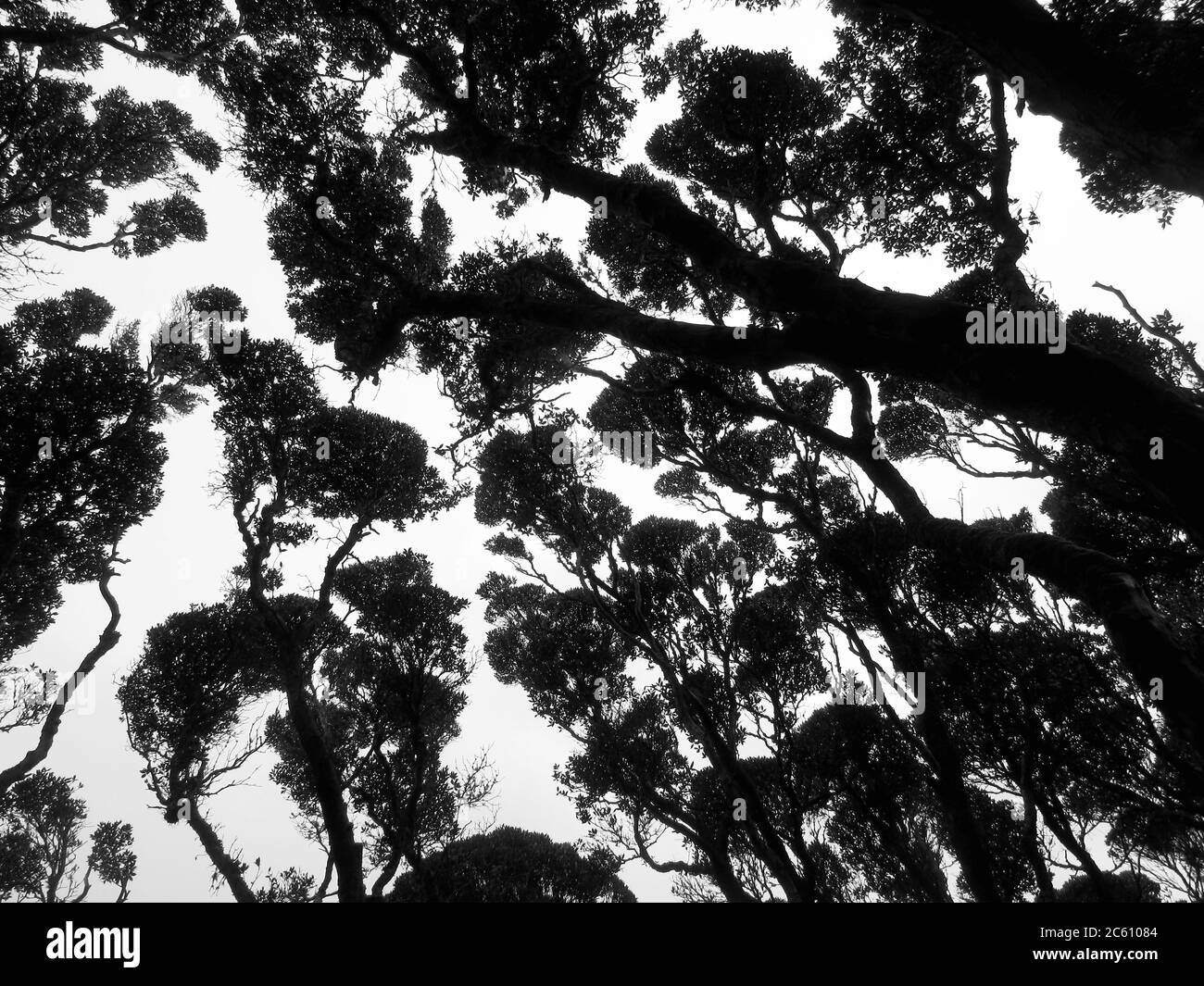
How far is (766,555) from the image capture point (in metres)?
10.9

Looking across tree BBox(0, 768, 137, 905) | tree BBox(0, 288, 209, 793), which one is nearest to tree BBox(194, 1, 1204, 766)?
tree BBox(0, 288, 209, 793)

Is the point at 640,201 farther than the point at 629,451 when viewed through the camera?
No

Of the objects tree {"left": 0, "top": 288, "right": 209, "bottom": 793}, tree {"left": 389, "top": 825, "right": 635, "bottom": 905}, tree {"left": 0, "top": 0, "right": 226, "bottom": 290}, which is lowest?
tree {"left": 389, "top": 825, "right": 635, "bottom": 905}

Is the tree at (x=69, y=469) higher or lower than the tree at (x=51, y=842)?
higher

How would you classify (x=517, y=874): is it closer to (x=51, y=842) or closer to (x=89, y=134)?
(x=51, y=842)

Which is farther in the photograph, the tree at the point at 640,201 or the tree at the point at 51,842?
the tree at the point at 51,842

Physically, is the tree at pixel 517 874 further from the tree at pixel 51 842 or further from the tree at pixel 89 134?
the tree at pixel 89 134

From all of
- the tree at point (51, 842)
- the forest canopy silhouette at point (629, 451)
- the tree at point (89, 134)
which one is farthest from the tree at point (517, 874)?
the tree at point (89, 134)

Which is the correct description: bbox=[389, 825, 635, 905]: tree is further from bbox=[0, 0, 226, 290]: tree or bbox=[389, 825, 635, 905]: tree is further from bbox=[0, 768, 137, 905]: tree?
bbox=[0, 0, 226, 290]: tree

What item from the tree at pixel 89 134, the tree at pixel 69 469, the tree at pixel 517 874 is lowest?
the tree at pixel 517 874

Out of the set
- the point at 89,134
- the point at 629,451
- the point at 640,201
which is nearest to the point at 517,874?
the point at 629,451

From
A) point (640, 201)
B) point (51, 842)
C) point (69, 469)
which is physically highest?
point (640, 201)

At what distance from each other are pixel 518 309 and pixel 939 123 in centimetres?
893
